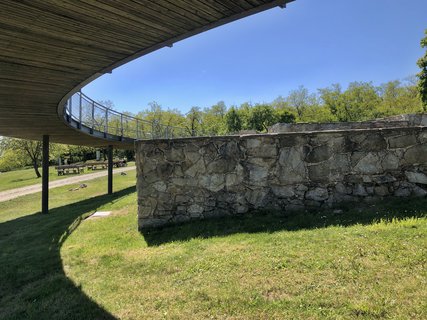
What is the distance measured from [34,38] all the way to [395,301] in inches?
211

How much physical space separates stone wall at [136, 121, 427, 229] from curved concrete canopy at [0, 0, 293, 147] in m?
2.20

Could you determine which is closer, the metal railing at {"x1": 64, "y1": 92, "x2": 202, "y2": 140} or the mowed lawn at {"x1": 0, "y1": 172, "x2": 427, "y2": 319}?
the mowed lawn at {"x1": 0, "y1": 172, "x2": 427, "y2": 319}

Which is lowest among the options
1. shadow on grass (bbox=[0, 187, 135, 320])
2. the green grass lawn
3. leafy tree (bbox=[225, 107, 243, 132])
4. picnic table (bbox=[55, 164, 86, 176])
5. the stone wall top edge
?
the green grass lawn

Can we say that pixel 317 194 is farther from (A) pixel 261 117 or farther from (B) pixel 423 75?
(A) pixel 261 117

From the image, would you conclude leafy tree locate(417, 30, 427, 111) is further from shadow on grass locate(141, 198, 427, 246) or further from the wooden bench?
the wooden bench

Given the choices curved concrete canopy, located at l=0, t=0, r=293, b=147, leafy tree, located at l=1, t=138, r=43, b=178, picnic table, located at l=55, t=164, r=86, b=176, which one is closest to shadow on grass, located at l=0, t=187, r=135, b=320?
curved concrete canopy, located at l=0, t=0, r=293, b=147

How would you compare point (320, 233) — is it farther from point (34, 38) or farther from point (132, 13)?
point (34, 38)

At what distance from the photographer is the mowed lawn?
123 inches

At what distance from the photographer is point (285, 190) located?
6129 mm

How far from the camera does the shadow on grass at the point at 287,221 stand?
506 cm

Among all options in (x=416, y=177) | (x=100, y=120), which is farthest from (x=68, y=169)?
(x=416, y=177)

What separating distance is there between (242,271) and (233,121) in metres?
44.9

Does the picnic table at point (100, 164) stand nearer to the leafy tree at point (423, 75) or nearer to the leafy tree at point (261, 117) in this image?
the leafy tree at point (261, 117)

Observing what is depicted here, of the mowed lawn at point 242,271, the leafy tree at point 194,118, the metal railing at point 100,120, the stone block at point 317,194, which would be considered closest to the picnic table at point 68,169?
the metal railing at point 100,120
